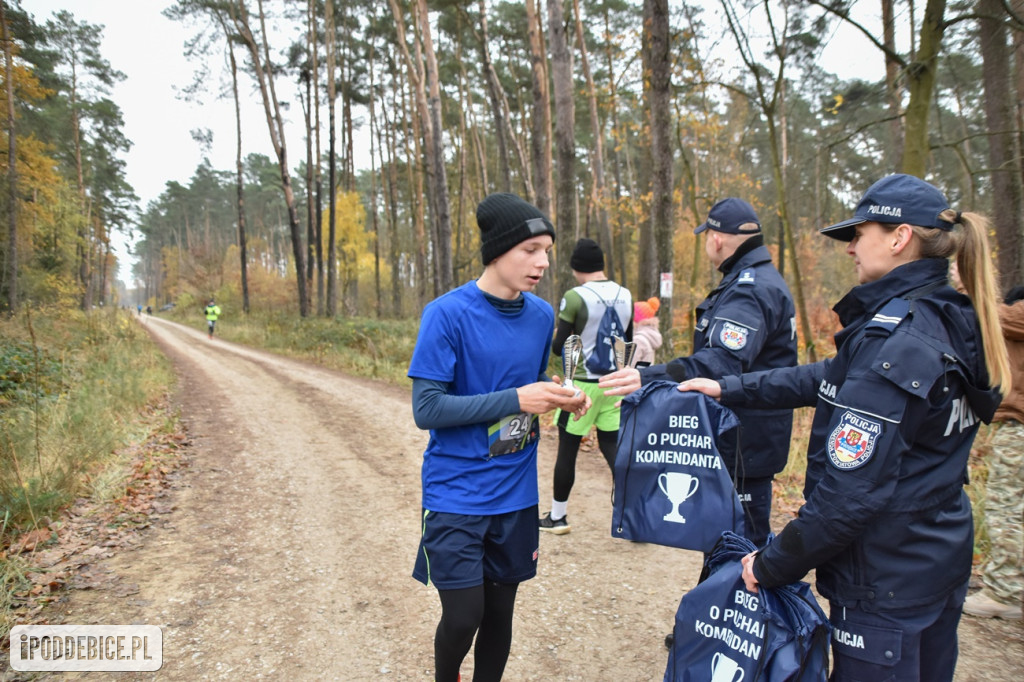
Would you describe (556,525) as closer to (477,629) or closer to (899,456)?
(477,629)

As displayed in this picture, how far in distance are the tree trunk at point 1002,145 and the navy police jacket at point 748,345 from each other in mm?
5140

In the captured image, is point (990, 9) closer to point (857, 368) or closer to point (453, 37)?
point (857, 368)

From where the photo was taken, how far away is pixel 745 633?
170cm

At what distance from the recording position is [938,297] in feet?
5.31

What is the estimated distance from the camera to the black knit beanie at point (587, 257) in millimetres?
4613

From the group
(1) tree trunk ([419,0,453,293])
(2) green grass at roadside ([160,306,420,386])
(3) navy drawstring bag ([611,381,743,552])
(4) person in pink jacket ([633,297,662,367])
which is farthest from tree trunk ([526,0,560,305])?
(3) navy drawstring bag ([611,381,743,552])

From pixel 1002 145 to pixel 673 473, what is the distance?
8232mm

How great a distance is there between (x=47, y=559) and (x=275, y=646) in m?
2.23

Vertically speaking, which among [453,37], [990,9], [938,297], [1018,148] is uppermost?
[453,37]

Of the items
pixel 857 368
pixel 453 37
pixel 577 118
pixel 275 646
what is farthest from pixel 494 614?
pixel 577 118

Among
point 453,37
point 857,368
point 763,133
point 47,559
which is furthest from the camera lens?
point 763,133

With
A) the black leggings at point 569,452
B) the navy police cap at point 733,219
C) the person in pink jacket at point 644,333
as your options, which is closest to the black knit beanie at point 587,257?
the person in pink jacket at point 644,333

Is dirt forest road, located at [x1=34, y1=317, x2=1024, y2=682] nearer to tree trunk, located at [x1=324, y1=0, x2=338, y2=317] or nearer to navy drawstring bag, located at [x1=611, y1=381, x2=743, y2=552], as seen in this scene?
navy drawstring bag, located at [x1=611, y1=381, x2=743, y2=552]

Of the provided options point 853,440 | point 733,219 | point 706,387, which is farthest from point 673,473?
point 733,219
